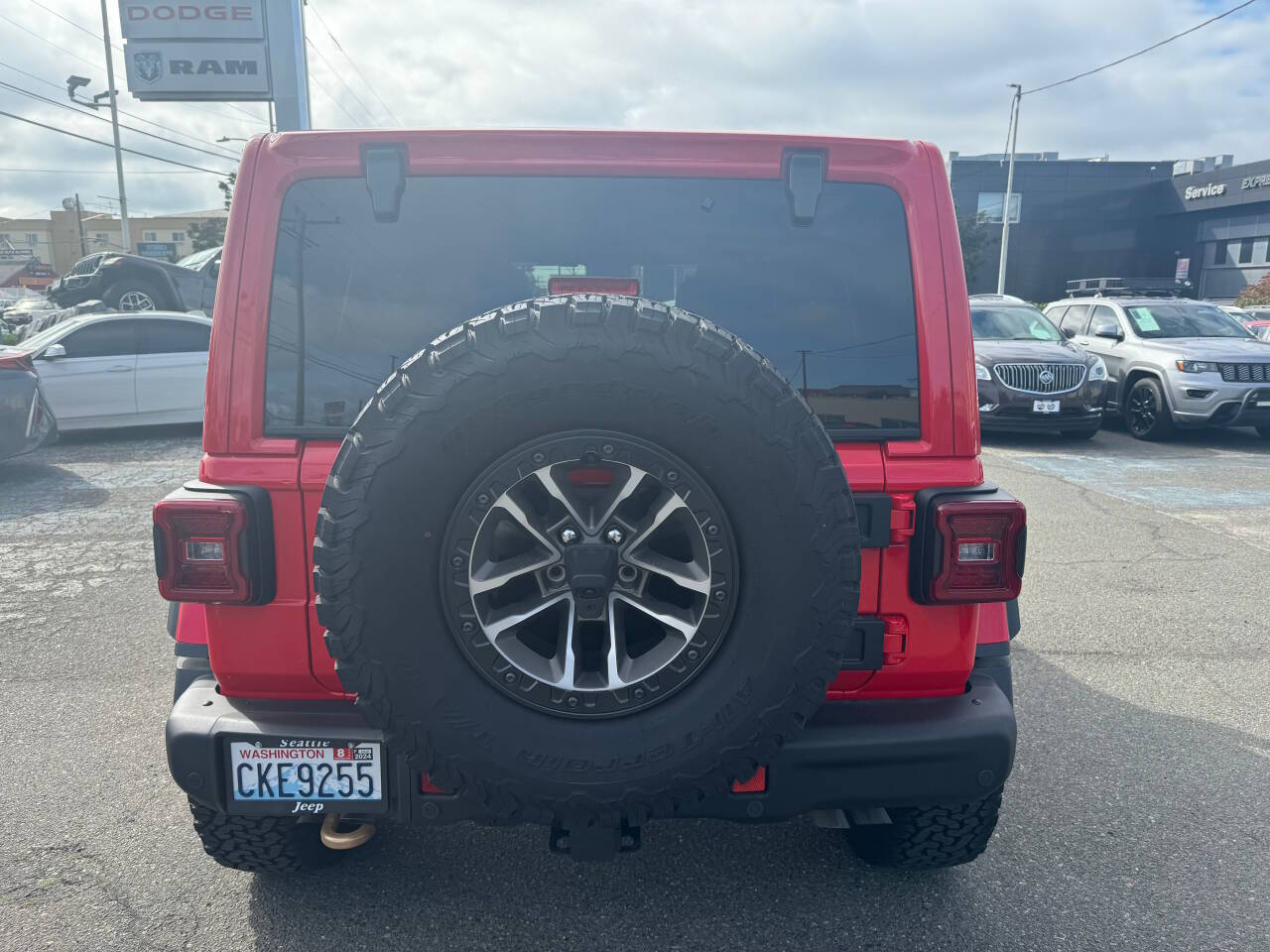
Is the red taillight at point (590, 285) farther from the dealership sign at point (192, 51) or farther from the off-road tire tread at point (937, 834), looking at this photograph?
the dealership sign at point (192, 51)

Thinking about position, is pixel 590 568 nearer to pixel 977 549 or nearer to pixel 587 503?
pixel 587 503

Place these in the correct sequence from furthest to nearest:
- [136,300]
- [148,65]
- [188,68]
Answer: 1. [188,68]
2. [148,65]
3. [136,300]

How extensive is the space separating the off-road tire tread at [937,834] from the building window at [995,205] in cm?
5345

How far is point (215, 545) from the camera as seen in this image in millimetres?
2152

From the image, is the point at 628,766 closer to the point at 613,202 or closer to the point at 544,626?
the point at 544,626

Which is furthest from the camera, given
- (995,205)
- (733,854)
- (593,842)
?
(995,205)

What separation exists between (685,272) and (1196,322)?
40.5ft

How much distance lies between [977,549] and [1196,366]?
34.7 feet

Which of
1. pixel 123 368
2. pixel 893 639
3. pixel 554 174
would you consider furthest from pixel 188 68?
pixel 893 639

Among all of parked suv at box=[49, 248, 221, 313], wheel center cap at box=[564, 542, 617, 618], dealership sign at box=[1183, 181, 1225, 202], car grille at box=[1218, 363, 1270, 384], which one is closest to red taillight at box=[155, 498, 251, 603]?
wheel center cap at box=[564, 542, 617, 618]

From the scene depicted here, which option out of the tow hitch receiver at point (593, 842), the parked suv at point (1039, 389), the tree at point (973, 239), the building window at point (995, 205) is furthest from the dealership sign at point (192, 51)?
the building window at point (995, 205)

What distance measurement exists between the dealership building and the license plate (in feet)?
174

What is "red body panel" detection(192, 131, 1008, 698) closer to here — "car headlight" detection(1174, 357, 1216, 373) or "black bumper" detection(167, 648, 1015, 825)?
"black bumper" detection(167, 648, 1015, 825)

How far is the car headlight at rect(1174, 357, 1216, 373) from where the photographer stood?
10914 mm
